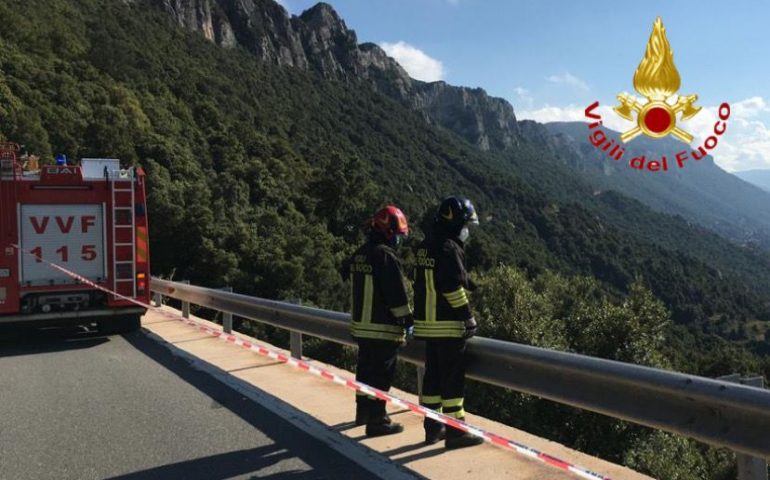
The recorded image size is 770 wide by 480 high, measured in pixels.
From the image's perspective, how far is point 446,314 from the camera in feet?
14.9

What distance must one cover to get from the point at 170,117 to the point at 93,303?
80.0 meters

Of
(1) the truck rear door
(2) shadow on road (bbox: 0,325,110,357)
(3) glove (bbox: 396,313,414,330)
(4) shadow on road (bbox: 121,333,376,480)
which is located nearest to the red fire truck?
(1) the truck rear door

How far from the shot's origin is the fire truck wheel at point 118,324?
9.93 m

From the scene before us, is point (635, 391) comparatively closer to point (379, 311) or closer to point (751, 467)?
point (751, 467)

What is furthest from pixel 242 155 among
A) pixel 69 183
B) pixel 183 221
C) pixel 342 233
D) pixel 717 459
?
pixel 69 183

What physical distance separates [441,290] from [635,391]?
1448mm

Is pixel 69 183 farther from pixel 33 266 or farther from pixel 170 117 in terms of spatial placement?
pixel 170 117

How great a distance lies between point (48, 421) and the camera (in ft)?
17.6

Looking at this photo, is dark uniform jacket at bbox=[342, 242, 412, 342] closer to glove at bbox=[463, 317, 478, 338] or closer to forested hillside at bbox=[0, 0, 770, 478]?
glove at bbox=[463, 317, 478, 338]

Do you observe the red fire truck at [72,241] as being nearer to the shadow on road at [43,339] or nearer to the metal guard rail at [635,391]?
the shadow on road at [43,339]

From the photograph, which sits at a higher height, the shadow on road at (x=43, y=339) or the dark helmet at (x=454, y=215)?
the dark helmet at (x=454, y=215)

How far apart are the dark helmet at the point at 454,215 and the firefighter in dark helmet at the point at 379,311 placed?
0.38 m

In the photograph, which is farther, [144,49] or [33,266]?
[144,49]

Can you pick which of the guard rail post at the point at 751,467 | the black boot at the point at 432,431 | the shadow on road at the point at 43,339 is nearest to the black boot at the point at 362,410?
the black boot at the point at 432,431
